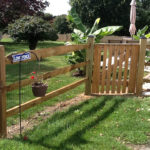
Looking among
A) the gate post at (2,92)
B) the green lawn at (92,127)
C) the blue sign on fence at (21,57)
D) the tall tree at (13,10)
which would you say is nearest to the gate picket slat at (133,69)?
the green lawn at (92,127)

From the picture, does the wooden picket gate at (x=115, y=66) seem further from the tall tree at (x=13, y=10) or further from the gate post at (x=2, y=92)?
the tall tree at (x=13, y=10)

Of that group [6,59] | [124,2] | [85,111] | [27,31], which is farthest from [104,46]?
[124,2]

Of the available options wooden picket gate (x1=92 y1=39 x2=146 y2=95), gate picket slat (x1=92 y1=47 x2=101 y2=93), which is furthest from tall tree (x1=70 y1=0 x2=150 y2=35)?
gate picket slat (x1=92 y1=47 x2=101 y2=93)

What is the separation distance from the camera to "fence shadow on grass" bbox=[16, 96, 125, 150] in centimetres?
340

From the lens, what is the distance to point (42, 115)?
474 cm

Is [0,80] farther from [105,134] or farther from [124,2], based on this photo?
[124,2]

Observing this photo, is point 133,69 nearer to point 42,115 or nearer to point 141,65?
point 141,65

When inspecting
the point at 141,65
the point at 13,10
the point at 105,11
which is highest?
the point at 105,11

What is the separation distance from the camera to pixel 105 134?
12.5 ft

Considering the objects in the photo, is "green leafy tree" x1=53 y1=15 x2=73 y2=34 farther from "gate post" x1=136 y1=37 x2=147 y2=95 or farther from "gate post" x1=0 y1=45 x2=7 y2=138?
"gate post" x1=0 y1=45 x2=7 y2=138

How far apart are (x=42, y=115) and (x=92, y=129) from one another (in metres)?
1.21

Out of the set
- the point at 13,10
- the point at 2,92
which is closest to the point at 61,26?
the point at 13,10

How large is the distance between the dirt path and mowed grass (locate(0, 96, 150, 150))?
21 cm

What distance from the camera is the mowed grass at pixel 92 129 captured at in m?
3.34
